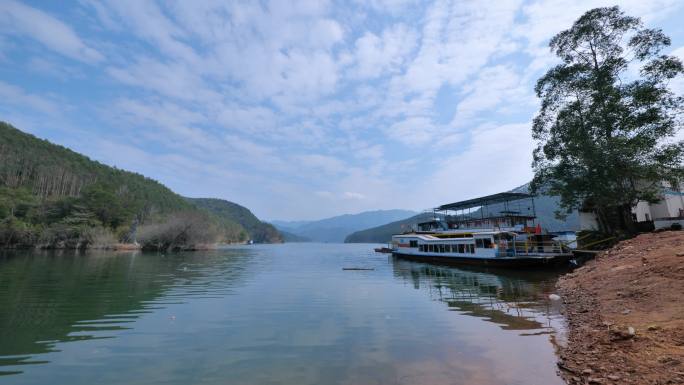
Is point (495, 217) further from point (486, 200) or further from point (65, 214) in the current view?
point (65, 214)

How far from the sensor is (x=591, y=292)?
50.0 ft

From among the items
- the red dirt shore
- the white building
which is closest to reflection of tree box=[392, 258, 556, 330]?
the red dirt shore

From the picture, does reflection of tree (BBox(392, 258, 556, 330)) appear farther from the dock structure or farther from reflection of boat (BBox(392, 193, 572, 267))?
the dock structure

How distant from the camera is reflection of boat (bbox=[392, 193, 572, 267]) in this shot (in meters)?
33.1

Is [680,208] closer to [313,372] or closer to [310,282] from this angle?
[310,282]

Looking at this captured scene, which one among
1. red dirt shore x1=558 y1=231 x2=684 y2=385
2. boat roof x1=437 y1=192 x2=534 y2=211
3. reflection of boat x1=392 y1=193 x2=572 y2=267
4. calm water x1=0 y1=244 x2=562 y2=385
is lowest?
calm water x1=0 y1=244 x2=562 y2=385

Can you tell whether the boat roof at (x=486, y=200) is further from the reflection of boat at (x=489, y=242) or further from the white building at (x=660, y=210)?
the white building at (x=660, y=210)

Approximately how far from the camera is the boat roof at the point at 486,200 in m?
44.4

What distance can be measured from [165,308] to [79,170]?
5608 inches

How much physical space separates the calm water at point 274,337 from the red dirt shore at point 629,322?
879 millimetres

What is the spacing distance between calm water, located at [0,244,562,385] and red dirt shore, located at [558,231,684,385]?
0.88 m

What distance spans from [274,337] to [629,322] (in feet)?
37.9

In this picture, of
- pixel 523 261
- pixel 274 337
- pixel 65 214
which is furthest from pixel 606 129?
pixel 65 214

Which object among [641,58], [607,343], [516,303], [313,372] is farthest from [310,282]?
[641,58]
